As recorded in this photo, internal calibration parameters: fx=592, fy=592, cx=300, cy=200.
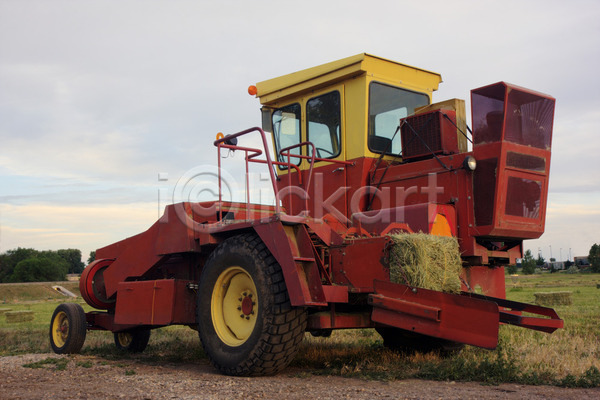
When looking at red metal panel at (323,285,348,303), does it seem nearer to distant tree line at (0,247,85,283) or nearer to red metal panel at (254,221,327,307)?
red metal panel at (254,221,327,307)

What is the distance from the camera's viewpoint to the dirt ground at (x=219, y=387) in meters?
4.99

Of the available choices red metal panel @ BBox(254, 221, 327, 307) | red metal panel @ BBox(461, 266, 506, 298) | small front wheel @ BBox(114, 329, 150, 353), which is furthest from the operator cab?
small front wheel @ BBox(114, 329, 150, 353)

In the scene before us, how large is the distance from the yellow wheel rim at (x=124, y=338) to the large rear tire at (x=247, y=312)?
357 centimetres

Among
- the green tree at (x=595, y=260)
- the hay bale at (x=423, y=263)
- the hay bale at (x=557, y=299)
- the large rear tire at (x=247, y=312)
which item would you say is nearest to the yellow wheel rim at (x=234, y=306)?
the large rear tire at (x=247, y=312)

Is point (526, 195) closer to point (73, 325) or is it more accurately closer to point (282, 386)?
point (282, 386)

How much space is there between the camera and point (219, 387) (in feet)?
18.2

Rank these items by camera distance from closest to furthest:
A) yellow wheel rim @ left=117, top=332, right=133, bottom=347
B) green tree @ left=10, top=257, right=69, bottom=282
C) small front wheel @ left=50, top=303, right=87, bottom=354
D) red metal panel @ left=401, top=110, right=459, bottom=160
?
red metal panel @ left=401, top=110, right=459, bottom=160 → small front wheel @ left=50, top=303, right=87, bottom=354 → yellow wheel rim @ left=117, top=332, right=133, bottom=347 → green tree @ left=10, top=257, right=69, bottom=282

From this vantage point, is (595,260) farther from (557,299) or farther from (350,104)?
(350,104)

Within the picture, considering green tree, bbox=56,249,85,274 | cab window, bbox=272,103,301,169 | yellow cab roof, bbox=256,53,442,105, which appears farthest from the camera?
green tree, bbox=56,249,85,274

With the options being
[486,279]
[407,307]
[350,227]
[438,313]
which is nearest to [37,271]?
[350,227]

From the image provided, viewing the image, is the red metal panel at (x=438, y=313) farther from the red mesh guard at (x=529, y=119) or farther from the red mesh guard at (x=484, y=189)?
the red mesh guard at (x=529, y=119)

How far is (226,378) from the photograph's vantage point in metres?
6.12

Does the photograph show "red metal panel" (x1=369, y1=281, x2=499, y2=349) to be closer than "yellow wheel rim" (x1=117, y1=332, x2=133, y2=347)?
Yes

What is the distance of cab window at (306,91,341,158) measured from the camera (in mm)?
7961
